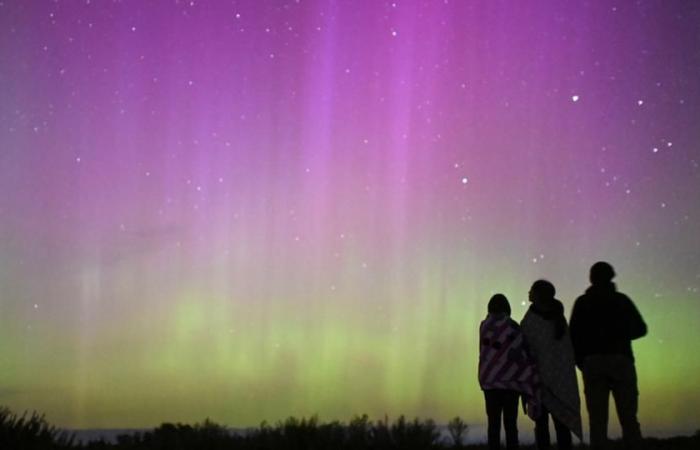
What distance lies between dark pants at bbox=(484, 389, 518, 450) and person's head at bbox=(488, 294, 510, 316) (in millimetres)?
961

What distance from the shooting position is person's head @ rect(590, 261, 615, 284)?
935cm

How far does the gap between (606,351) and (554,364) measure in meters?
0.87

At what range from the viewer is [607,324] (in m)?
9.16

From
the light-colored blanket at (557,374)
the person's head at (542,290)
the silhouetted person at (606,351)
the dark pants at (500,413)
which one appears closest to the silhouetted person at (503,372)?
the dark pants at (500,413)

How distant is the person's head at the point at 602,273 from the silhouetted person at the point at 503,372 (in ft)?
3.81

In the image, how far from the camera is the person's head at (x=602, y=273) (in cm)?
935

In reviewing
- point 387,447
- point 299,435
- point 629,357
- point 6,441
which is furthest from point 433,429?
point 6,441

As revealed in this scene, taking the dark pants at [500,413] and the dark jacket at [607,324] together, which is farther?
the dark pants at [500,413]

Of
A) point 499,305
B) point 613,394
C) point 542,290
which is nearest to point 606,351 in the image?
point 613,394

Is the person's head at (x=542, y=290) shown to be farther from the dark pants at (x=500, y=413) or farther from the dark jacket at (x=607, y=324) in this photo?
the dark pants at (x=500, y=413)

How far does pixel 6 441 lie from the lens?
349 inches

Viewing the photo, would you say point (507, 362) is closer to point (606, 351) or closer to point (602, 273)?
point (606, 351)

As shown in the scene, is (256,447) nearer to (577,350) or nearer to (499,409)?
(499,409)

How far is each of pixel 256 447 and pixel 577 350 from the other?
169 inches
